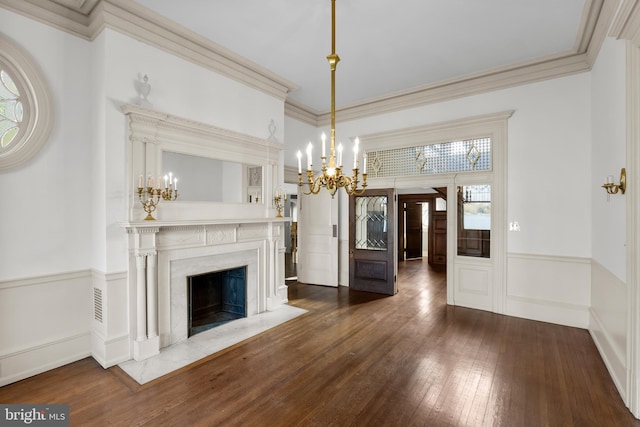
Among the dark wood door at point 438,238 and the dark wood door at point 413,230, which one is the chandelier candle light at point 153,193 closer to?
the dark wood door at point 438,238

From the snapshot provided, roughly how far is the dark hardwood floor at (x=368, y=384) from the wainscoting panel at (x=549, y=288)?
9.4 inches

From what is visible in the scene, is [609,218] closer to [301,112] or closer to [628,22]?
[628,22]

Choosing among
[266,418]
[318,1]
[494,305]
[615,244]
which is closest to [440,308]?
[494,305]

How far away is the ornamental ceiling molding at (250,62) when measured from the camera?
9.45 ft

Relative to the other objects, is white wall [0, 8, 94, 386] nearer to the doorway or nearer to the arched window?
the arched window

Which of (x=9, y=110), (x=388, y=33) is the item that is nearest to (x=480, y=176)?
(x=388, y=33)

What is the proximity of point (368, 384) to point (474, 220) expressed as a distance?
10.5ft

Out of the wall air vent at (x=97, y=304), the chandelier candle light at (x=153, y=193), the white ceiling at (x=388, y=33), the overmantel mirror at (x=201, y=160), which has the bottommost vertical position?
the wall air vent at (x=97, y=304)

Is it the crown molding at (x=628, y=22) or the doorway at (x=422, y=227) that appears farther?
the doorway at (x=422, y=227)

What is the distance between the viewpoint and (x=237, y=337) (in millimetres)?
3549

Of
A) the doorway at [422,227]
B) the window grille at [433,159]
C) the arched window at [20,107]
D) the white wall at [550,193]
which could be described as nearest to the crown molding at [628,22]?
the white wall at [550,193]

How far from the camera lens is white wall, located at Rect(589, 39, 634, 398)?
2.57 meters

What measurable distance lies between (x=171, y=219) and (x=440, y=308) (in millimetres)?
4022

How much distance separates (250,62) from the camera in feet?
13.4
